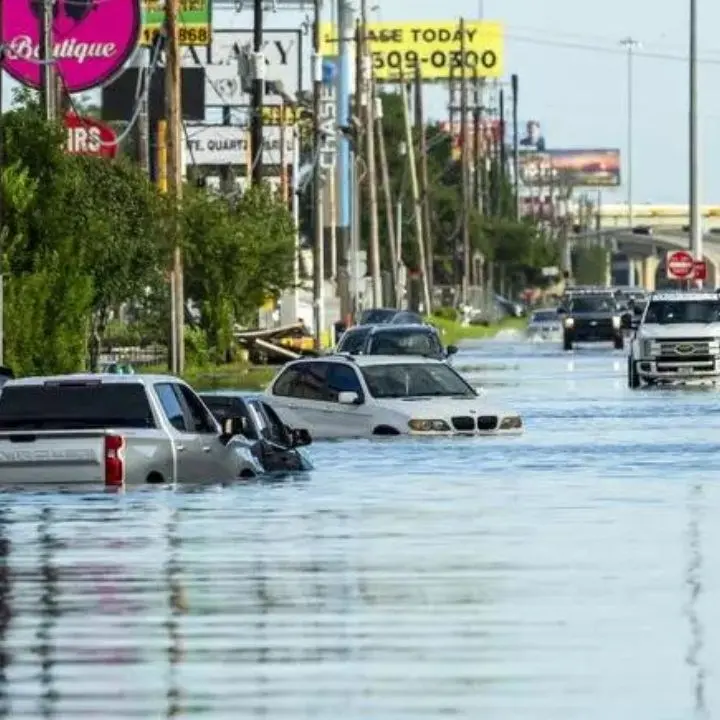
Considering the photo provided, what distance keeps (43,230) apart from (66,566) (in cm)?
3177

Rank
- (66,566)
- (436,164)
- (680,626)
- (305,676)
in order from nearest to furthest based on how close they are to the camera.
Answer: (305,676), (680,626), (66,566), (436,164)

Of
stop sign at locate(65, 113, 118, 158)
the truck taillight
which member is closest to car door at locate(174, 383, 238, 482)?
the truck taillight

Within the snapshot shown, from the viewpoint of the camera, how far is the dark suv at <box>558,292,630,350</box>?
104 metres

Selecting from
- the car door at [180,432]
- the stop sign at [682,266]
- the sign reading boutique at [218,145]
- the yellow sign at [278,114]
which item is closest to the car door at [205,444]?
the car door at [180,432]

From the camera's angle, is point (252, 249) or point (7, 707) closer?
point (7, 707)

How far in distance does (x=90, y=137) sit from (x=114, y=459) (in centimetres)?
3683

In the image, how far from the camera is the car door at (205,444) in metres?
31.5

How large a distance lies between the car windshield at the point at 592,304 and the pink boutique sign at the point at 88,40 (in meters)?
43.1

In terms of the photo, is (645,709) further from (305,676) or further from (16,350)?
(16,350)

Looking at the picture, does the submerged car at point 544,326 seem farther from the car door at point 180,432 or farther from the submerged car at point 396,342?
the car door at point 180,432

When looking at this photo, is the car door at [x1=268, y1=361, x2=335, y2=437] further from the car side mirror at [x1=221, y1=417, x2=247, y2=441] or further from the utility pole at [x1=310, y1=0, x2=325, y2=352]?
the utility pole at [x1=310, y1=0, x2=325, y2=352]

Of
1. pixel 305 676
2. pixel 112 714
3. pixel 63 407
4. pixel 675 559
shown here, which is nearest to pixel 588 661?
pixel 305 676

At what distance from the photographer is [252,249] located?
257 ft

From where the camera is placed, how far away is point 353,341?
6119 cm
